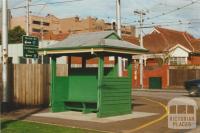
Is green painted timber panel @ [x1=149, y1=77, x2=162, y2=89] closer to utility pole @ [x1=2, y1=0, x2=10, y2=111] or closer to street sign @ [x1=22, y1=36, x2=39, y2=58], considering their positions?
street sign @ [x1=22, y1=36, x2=39, y2=58]

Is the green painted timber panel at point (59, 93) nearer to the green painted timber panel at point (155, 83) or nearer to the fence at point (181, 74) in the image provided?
the green painted timber panel at point (155, 83)

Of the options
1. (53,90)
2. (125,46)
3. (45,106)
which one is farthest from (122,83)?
(45,106)

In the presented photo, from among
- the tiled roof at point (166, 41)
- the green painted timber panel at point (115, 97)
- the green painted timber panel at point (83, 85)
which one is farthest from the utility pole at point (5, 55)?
the tiled roof at point (166, 41)

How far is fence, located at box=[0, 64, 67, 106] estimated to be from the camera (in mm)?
22406

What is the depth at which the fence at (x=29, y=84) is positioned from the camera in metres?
22.4

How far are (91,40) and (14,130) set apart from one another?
5.70m

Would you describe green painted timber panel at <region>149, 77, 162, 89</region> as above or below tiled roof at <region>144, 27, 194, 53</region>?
below

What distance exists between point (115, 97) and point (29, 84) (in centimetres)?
550

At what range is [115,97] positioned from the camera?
1870 cm

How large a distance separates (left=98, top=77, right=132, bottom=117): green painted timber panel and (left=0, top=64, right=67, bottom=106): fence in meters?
5.28

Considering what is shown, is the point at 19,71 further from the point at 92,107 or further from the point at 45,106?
the point at 92,107

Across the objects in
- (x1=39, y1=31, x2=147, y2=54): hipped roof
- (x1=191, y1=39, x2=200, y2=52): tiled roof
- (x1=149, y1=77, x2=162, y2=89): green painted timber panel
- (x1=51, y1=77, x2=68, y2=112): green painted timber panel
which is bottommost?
(x1=149, y1=77, x2=162, y2=89): green painted timber panel

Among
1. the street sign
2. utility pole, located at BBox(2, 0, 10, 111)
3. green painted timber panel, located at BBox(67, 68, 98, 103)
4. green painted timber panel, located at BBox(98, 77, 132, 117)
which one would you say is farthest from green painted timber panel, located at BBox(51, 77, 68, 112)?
the street sign

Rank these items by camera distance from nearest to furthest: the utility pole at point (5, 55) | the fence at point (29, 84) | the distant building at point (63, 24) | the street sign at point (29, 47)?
1. the utility pole at point (5, 55)
2. the fence at point (29, 84)
3. the street sign at point (29, 47)
4. the distant building at point (63, 24)
